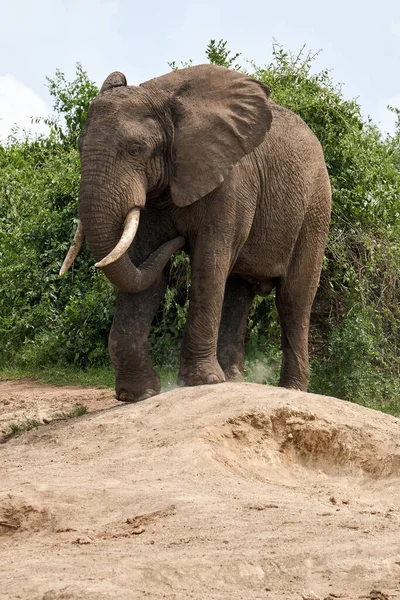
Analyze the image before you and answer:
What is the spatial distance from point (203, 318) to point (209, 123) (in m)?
1.49

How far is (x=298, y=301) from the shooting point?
1008 centimetres

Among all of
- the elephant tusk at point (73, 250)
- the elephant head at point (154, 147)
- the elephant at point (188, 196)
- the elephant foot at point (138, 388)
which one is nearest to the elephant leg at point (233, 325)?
the elephant at point (188, 196)

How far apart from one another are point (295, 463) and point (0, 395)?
15.5 ft

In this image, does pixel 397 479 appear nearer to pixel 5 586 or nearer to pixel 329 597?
pixel 329 597

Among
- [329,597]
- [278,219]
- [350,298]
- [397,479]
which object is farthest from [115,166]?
[350,298]

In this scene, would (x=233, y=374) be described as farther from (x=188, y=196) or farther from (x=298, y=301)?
(x=188, y=196)

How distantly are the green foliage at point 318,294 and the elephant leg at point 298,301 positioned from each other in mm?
1657

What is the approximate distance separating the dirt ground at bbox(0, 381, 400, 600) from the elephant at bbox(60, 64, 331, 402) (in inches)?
25.2

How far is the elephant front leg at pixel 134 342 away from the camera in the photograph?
8812 mm

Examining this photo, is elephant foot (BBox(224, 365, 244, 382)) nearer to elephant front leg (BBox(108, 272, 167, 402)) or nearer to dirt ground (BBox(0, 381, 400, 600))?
elephant front leg (BBox(108, 272, 167, 402))

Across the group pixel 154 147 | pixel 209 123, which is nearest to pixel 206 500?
pixel 154 147

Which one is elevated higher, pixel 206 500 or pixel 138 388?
pixel 138 388

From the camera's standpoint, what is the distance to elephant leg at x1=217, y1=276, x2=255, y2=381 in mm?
9992

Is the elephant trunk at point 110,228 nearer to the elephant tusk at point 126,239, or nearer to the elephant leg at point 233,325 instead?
the elephant tusk at point 126,239
